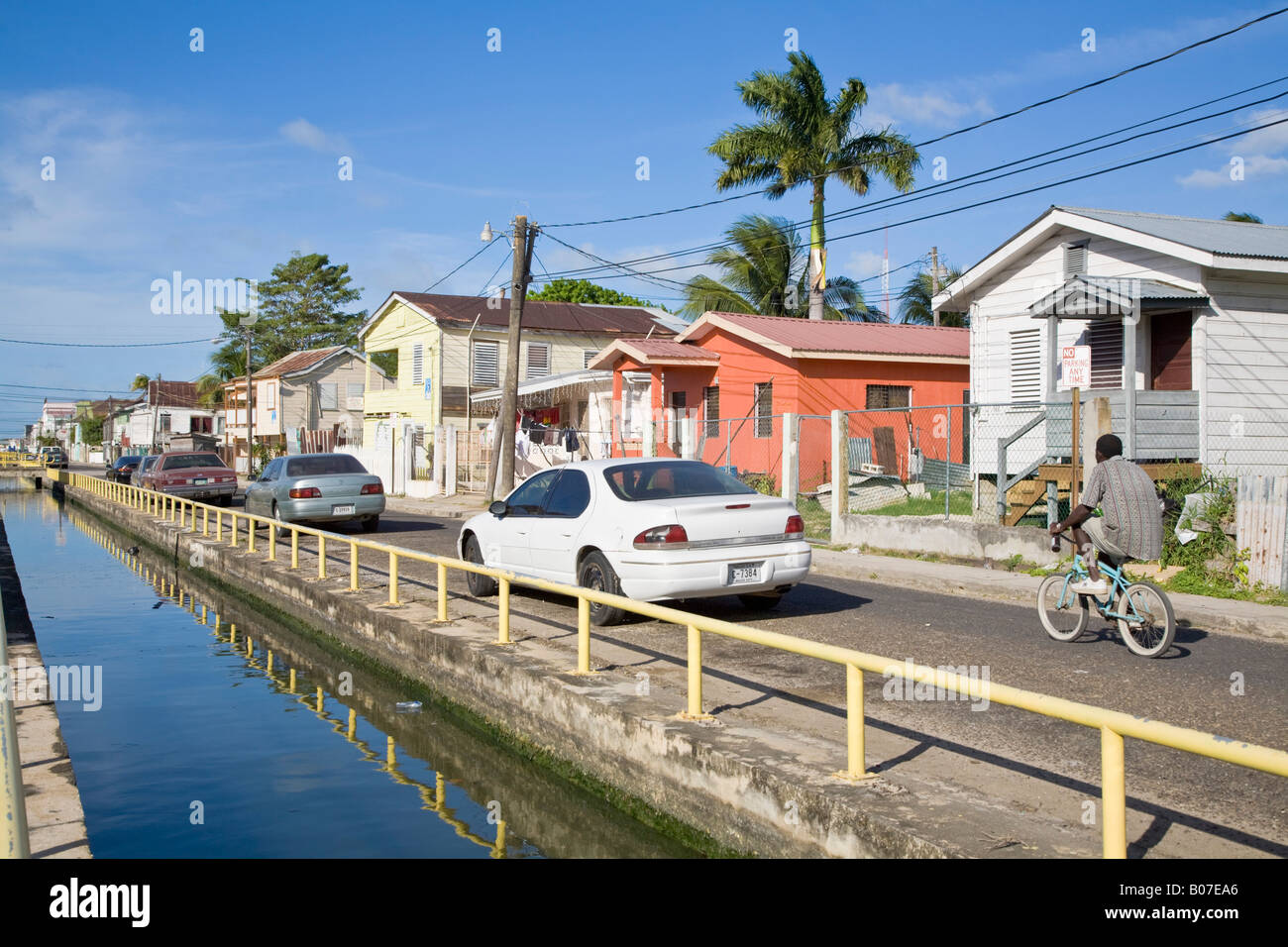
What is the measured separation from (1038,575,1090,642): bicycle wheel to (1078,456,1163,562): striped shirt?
27.5 inches

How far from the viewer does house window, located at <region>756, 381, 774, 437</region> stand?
90.1 ft

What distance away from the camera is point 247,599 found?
16.4 m

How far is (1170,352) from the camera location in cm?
1758

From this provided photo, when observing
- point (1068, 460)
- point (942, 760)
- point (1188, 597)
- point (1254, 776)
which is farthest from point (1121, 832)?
point (1068, 460)

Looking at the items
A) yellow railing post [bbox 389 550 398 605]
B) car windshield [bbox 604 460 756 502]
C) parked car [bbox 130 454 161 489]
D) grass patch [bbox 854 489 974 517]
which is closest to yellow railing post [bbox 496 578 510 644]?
car windshield [bbox 604 460 756 502]

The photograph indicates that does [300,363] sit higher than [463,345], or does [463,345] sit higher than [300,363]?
[300,363]

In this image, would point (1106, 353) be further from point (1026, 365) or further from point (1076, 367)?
point (1026, 365)

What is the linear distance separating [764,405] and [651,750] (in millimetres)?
22040

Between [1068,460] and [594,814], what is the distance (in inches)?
461

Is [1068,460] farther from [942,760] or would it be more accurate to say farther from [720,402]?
[720,402]

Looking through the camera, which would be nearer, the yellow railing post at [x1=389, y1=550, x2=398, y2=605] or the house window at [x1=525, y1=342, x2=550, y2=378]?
the yellow railing post at [x1=389, y1=550, x2=398, y2=605]

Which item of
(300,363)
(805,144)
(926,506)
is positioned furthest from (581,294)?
(926,506)

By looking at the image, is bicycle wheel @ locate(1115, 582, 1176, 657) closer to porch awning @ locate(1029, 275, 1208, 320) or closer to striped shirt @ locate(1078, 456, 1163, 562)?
striped shirt @ locate(1078, 456, 1163, 562)

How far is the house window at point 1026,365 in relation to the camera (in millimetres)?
20359
